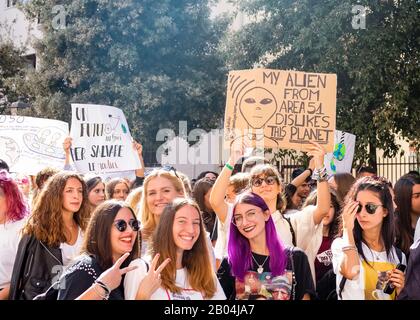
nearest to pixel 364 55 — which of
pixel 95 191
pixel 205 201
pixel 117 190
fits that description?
pixel 205 201

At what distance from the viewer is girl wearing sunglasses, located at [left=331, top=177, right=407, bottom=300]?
3.98 metres

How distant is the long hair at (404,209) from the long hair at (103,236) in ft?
7.82

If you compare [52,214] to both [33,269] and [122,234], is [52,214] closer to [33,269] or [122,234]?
[33,269]

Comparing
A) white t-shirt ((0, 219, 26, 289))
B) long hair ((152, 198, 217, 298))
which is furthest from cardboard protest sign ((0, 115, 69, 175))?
long hair ((152, 198, 217, 298))

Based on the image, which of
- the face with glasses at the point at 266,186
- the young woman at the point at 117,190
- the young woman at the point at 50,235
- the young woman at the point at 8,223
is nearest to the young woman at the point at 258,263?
the young woman at the point at 50,235

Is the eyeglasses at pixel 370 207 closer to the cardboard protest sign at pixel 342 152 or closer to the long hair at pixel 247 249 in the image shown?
the long hair at pixel 247 249

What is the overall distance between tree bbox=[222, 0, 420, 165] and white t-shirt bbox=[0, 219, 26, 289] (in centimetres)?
930

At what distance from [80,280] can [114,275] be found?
7.2 inches

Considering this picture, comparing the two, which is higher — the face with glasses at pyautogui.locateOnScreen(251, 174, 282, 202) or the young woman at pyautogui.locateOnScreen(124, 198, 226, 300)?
the face with glasses at pyautogui.locateOnScreen(251, 174, 282, 202)

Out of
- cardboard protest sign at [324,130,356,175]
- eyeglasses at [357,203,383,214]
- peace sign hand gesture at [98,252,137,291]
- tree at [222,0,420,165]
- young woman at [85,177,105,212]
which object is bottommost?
peace sign hand gesture at [98,252,137,291]

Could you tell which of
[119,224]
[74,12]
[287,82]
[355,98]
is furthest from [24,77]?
[119,224]

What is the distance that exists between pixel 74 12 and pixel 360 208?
556 inches

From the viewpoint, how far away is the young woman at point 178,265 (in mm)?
3572

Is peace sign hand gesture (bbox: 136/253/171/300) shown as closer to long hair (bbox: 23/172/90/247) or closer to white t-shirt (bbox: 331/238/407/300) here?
white t-shirt (bbox: 331/238/407/300)
